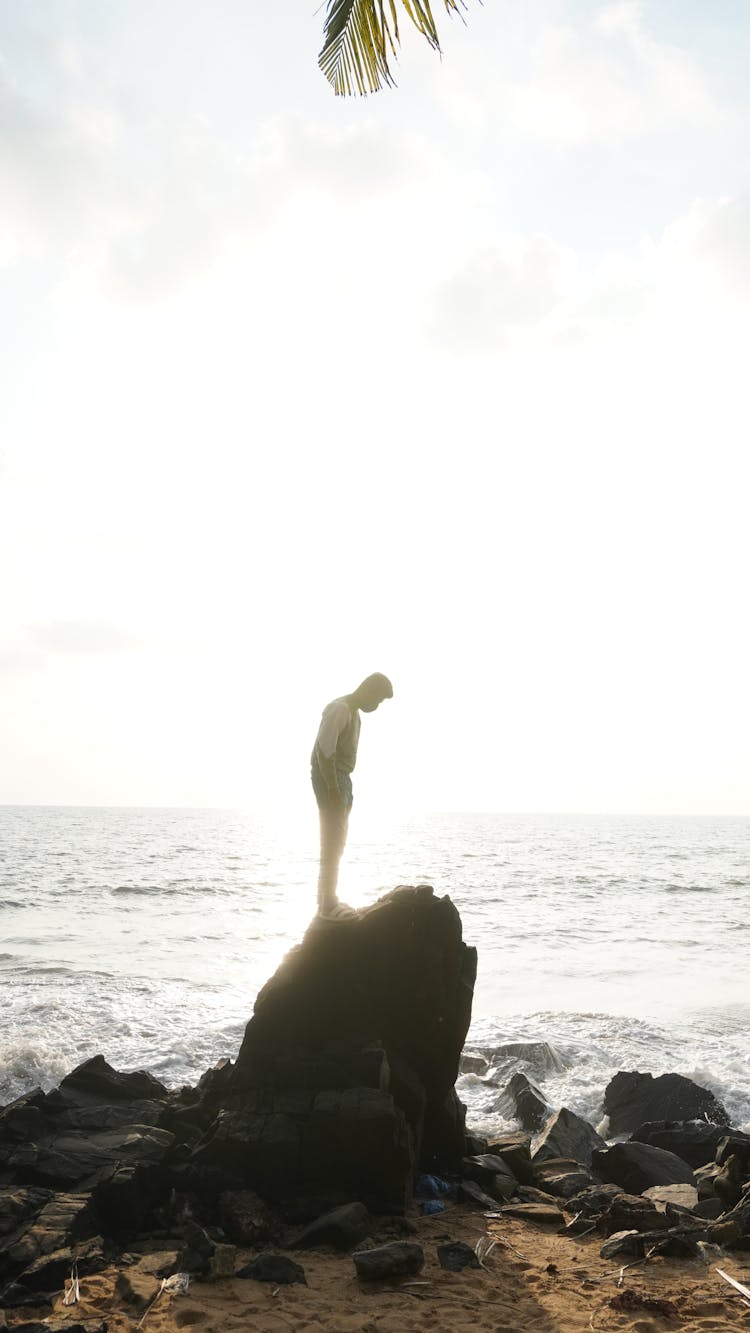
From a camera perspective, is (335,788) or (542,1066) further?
(542,1066)

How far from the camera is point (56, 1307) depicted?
19.1 feet

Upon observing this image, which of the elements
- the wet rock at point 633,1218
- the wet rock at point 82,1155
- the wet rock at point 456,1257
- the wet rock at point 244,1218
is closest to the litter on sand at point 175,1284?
the wet rock at point 244,1218

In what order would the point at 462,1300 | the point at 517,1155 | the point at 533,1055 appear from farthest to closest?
the point at 533,1055
the point at 517,1155
the point at 462,1300

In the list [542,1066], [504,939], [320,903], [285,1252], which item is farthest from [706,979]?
[285,1252]

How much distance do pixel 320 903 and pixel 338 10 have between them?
730 centimetres

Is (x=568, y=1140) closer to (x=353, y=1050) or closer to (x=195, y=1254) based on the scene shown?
(x=353, y=1050)

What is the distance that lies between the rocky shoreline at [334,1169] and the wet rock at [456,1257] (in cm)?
2

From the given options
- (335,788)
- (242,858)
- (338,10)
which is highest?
(338,10)

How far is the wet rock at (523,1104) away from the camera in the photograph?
12.0 m

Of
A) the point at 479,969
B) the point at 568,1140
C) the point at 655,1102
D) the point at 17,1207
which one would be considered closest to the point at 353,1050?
the point at 17,1207

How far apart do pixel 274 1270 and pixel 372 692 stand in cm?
469

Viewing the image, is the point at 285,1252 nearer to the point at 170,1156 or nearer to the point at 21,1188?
the point at 170,1156

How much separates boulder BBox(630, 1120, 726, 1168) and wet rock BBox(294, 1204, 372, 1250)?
180 inches

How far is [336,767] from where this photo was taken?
8.66 m
